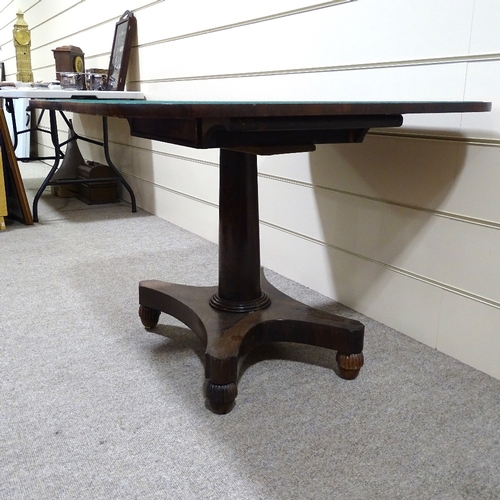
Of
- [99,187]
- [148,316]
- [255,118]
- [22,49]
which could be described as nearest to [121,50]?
[99,187]

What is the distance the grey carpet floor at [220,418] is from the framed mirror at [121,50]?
5.03ft

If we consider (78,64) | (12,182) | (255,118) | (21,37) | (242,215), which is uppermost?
(21,37)

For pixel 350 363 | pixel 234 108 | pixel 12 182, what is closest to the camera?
pixel 234 108

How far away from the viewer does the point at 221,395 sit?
104cm

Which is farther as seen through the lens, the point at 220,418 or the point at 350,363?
the point at 350,363

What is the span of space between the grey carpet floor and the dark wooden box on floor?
157 centimetres

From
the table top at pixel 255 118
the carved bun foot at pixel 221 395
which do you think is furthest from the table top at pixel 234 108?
the carved bun foot at pixel 221 395

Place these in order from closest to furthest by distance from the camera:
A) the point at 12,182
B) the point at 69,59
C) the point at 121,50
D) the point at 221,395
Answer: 1. the point at 221,395
2. the point at 12,182
3. the point at 121,50
4. the point at 69,59

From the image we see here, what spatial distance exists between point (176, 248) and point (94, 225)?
2.07ft

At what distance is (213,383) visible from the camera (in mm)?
1041

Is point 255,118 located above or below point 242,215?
above

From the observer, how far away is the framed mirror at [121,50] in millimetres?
2662

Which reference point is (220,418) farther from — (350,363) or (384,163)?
(384,163)

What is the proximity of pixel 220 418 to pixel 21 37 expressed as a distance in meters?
3.01
